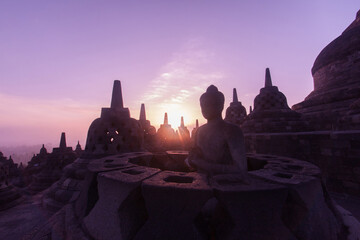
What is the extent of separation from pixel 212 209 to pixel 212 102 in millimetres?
1562

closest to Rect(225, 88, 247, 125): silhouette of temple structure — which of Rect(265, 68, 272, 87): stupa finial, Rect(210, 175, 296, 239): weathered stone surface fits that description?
Rect(265, 68, 272, 87): stupa finial

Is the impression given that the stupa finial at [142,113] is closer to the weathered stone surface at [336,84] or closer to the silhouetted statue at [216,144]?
the weathered stone surface at [336,84]

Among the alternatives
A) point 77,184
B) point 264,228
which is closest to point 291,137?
point 264,228

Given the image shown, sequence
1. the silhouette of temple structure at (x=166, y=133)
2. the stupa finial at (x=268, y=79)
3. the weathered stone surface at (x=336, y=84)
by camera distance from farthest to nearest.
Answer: the silhouette of temple structure at (x=166, y=133)
the stupa finial at (x=268, y=79)
the weathered stone surface at (x=336, y=84)

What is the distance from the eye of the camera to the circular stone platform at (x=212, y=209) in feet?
5.23

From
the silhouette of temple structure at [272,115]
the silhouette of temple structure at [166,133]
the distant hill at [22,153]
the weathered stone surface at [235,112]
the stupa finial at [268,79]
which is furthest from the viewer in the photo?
the distant hill at [22,153]

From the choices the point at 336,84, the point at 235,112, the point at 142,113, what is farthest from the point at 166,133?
the point at 336,84

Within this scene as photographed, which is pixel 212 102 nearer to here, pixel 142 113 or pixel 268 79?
pixel 268 79

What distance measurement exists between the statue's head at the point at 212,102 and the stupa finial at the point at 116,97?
6.12m

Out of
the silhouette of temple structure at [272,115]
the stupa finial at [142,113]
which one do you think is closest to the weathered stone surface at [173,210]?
the silhouette of temple structure at [272,115]

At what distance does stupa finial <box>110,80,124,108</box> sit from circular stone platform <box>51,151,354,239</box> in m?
6.20

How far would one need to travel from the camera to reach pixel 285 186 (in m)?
1.71

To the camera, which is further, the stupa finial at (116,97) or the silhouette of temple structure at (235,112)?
the silhouette of temple structure at (235,112)

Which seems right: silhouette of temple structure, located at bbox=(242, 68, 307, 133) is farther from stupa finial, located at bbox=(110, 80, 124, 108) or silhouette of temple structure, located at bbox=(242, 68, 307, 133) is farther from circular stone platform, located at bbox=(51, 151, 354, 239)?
circular stone platform, located at bbox=(51, 151, 354, 239)
